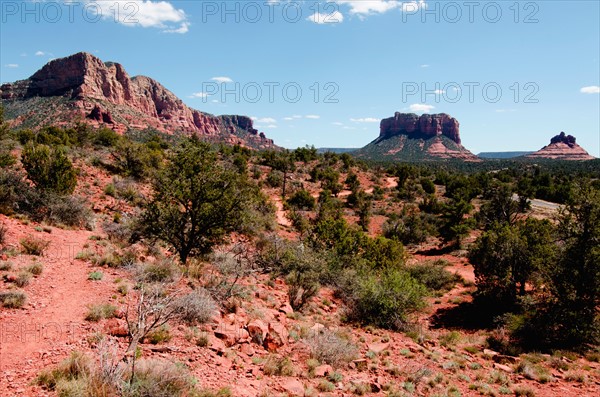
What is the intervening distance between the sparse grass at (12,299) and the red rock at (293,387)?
558cm

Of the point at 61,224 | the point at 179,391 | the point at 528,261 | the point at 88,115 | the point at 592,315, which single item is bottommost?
the point at 592,315

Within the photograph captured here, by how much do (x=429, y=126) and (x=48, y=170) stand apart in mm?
191549

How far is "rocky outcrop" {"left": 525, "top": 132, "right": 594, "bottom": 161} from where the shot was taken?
557 feet

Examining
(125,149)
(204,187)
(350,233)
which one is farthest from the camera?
(125,149)

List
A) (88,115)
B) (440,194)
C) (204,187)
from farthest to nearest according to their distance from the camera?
(88,115) → (440,194) → (204,187)

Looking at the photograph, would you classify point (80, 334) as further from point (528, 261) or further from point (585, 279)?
point (528, 261)

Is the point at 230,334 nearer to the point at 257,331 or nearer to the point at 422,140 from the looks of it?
the point at 257,331

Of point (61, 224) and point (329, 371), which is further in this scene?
point (61, 224)

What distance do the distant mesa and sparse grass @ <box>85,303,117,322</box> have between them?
16022 centimetres

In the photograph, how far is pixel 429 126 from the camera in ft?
611

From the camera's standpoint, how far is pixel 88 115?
306ft

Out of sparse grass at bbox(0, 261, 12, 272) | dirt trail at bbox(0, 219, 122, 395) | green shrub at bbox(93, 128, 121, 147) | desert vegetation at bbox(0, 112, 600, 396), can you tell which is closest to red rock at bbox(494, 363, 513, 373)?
desert vegetation at bbox(0, 112, 600, 396)

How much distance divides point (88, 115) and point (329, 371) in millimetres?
106722

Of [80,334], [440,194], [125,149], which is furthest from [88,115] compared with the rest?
[80,334]
